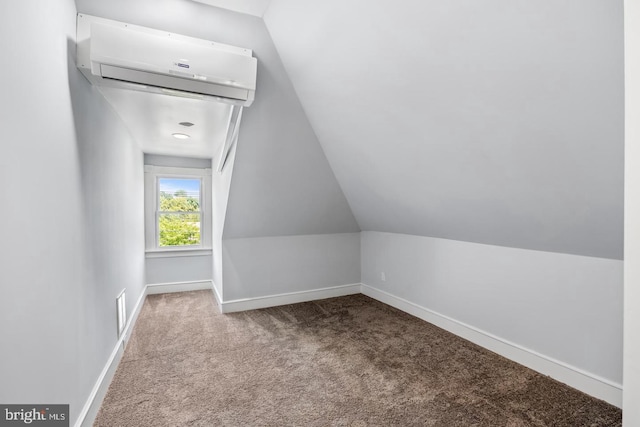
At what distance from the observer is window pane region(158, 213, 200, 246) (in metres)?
5.05

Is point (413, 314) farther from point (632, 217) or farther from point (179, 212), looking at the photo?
point (179, 212)

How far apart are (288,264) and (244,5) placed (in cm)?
308

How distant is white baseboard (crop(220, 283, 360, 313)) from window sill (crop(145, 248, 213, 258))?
1.52 metres

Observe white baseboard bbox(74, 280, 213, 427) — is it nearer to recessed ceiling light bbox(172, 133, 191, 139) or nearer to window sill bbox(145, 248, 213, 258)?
window sill bbox(145, 248, 213, 258)

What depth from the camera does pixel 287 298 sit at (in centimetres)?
426

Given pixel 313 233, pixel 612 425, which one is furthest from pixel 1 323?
pixel 313 233

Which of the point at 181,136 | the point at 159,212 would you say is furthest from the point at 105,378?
the point at 159,212

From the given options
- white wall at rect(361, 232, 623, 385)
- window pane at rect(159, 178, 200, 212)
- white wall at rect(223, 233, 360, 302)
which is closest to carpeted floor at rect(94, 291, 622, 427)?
white wall at rect(361, 232, 623, 385)

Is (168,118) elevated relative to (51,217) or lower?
elevated

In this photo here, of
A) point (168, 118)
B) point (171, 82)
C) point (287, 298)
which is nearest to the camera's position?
point (171, 82)

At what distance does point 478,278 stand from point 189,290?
4.20 meters

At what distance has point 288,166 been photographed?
3.37m

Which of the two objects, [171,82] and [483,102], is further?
[171,82]

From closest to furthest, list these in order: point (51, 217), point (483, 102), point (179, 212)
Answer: point (51, 217), point (483, 102), point (179, 212)
